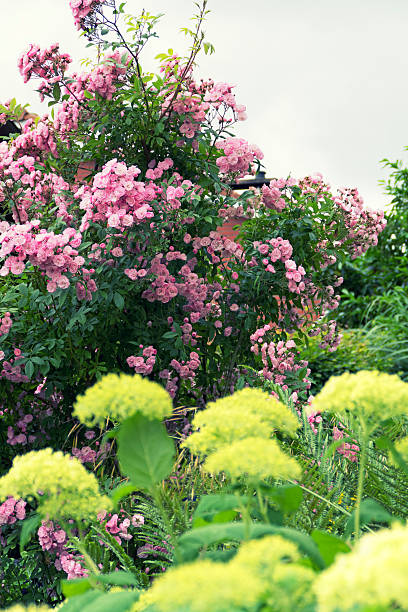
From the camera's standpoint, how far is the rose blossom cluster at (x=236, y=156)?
10.2 ft

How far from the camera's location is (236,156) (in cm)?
311

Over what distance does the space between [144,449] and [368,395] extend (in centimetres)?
26

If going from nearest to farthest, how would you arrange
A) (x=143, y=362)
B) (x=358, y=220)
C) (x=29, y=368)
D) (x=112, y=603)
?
(x=112, y=603), (x=29, y=368), (x=143, y=362), (x=358, y=220)

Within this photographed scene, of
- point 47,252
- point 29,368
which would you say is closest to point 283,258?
point 47,252

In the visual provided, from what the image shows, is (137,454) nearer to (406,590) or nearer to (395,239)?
(406,590)

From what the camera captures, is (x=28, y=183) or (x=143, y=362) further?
(x=28, y=183)

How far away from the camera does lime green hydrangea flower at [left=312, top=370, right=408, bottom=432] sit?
67 cm

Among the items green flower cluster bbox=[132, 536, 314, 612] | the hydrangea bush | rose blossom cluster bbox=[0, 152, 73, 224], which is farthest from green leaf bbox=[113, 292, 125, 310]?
green flower cluster bbox=[132, 536, 314, 612]

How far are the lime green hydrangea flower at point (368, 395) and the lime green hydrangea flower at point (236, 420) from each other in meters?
0.06

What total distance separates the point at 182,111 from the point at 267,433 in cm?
262

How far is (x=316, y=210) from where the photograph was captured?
11.1 ft

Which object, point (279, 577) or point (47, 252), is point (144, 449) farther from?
point (47, 252)

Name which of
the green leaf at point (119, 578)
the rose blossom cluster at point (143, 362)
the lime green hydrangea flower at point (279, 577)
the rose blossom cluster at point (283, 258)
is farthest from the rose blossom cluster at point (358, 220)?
the lime green hydrangea flower at point (279, 577)

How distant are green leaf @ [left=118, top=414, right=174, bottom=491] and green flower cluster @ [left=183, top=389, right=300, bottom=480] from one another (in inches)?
2.0
